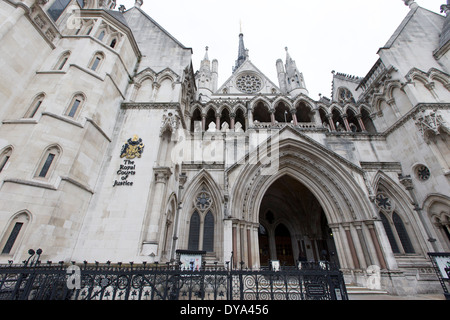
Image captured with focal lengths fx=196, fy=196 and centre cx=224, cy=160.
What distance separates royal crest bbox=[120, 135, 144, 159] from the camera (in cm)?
981

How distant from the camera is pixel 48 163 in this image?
24.4ft

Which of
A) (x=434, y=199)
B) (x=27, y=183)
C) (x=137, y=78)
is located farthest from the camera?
(x=137, y=78)

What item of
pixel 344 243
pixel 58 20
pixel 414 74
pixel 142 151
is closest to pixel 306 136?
pixel 344 243

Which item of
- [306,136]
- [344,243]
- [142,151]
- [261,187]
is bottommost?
[344,243]

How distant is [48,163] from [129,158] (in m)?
3.02

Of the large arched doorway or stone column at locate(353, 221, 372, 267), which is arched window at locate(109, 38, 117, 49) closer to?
the large arched doorway

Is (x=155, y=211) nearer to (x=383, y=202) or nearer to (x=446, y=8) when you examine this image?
(x=383, y=202)

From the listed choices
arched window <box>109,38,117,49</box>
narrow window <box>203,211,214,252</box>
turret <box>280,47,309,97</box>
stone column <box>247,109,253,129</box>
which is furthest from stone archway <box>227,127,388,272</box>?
turret <box>280,47,309,97</box>

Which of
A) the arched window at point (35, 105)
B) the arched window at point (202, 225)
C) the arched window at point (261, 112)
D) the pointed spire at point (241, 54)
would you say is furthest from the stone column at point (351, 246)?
the pointed spire at point (241, 54)

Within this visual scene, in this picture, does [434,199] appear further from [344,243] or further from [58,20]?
[58,20]

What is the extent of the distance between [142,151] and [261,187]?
22.8 feet

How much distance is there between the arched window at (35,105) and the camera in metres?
8.10

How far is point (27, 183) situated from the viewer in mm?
6672

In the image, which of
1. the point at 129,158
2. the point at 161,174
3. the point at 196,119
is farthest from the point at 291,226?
the point at 129,158
